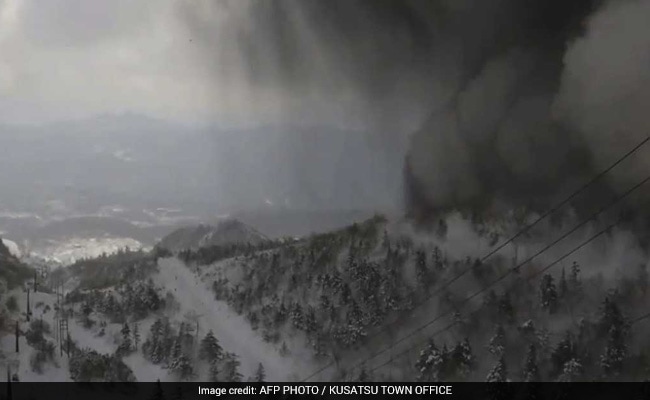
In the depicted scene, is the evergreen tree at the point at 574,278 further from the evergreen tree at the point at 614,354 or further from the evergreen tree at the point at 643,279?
the evergreen tree at the point at 614,354

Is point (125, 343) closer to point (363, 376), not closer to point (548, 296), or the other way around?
point (363, 376)

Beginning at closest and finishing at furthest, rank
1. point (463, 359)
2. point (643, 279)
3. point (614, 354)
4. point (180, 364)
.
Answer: point (463, 359)
point (614, 354)
point (180, 364)
point (643, 279)

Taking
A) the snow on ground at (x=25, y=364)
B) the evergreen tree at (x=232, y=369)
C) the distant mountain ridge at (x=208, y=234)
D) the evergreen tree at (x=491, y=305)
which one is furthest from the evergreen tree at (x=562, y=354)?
the distant mountain ridge at (x=208, y=234)

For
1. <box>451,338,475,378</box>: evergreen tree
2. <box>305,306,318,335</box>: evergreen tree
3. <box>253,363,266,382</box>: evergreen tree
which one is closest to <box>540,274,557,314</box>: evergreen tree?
<box>451,338,475,378</box>: evergreen tree

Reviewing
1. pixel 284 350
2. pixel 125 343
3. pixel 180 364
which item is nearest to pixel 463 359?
pixel 284 350

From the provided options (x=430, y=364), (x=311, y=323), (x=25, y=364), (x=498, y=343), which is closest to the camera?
(x=430, y=364)

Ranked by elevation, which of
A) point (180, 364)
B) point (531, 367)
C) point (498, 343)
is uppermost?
point (498, 343)
